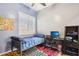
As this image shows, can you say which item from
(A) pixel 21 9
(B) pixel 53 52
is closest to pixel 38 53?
(B) pixel 53 52

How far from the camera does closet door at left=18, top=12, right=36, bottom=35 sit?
1776 mm

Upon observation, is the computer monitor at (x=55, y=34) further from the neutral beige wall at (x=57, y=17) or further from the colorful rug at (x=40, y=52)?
the colorful rug at (x=40, y=52)

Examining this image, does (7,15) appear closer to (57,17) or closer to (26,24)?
(26,24)

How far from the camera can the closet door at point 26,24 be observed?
178cm

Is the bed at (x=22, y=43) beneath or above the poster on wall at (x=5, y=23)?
beneath

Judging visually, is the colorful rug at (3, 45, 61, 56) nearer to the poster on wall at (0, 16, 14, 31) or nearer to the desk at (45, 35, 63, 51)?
the desk at (45, 35, 63, 51)

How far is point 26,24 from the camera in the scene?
1810 millimetres

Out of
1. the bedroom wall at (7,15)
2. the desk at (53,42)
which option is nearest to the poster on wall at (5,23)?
the bedroom wall at (7,15)

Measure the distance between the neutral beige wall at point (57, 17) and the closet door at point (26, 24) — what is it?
0.32ft

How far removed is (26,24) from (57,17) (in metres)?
0.49

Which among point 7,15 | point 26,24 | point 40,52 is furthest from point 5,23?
point 40,52

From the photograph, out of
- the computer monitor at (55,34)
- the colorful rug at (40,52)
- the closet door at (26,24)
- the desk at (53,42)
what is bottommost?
the colorful rug at (40,52)

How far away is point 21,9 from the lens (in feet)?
5.79

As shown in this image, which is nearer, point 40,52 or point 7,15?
point 7,15
